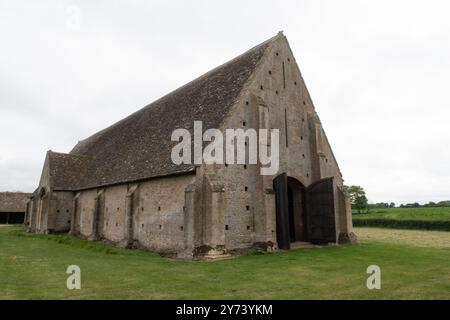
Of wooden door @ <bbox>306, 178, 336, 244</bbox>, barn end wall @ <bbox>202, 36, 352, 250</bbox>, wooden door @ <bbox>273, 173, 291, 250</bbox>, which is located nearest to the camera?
barn end wall @ <bbox>202, 36, 352, 250</bbox>

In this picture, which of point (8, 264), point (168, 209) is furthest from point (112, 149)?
point (8, 264)

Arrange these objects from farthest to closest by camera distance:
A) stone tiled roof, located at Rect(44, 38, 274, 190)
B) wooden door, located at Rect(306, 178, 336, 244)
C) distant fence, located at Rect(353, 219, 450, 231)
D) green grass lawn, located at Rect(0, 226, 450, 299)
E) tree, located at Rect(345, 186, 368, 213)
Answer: tree, located at Rect(345, 186, 368, 213) < distant fence, located at Rect(353, 219, 450, 231) < wooden door, located at Rect(306, 178, 336, 244) < stone tiled roof, located at Rect(44, 38, 274, 190) < green grass lawn, located at Rect(0, 226, 450, 299)

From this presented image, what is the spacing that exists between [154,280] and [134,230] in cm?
1067

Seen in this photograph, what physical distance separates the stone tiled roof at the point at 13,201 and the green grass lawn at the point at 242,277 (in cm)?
4279

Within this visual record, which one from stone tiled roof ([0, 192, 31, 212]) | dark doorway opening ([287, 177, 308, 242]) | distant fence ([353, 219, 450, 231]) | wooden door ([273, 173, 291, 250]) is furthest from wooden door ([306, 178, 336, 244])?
stone tiled roof ([0, 192, 31, 212])

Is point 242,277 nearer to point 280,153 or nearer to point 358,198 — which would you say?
point 280,153

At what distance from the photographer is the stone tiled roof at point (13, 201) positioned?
5238 cm

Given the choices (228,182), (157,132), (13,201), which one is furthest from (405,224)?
(13,201)

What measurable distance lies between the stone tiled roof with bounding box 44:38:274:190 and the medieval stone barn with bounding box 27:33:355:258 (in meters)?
0.10

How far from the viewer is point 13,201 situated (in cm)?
5366

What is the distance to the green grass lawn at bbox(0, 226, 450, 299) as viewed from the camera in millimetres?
8883

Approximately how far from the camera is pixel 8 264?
14109mm

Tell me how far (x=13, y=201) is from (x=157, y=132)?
1694 inches

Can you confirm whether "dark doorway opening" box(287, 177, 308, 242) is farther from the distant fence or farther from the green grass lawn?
the distant fence
